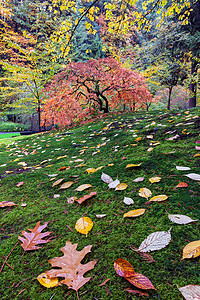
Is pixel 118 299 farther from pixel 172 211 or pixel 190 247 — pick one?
pixel 172 211

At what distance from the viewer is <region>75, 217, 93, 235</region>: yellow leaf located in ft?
2.80

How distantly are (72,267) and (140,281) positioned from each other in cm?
27

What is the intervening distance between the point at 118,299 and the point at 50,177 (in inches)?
52.9

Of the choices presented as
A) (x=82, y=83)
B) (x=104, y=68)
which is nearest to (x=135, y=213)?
(x=82, y=83)

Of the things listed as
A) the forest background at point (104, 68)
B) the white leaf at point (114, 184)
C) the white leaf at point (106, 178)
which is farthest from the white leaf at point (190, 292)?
the forest background at point (104, 68)

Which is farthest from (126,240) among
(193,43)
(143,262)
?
(193,43)

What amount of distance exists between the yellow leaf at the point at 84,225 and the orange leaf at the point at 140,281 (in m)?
0.33

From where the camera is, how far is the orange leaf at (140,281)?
20.8 inches

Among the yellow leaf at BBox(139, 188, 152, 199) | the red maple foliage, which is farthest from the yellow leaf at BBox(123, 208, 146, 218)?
the red maple foliage

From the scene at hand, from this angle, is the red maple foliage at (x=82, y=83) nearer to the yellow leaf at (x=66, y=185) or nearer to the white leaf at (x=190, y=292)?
the yellow leaf at (x=66, y=185)

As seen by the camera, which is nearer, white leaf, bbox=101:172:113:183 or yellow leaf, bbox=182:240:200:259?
yellow leaf, bbox=182:240:200:259

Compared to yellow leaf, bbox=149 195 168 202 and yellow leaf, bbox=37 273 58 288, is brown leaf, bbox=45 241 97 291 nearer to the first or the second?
yellow leaf, bbox=37 273 58 288

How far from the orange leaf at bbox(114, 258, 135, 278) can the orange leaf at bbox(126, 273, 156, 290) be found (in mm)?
13

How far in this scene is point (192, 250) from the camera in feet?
2.03
